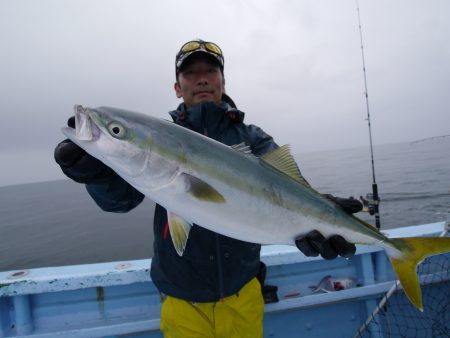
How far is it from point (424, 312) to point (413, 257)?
2258 millimetres

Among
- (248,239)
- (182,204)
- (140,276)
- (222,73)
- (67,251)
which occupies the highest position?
(222,73)

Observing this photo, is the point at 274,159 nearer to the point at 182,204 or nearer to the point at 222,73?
the point at 182,204

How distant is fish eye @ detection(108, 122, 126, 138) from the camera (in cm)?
195

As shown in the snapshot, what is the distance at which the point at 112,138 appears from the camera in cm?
194

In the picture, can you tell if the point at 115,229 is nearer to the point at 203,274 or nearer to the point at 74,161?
the point at 203,274

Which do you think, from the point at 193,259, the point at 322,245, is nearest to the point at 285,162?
the point at 322,245

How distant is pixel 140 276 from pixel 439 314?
4.17 metres

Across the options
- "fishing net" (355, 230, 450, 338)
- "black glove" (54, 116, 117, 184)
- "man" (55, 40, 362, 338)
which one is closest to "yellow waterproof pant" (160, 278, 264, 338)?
"man" (55, 40, 362, 338)

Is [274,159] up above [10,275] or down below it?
above

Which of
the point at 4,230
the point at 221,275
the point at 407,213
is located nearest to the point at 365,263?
the point at 221,275

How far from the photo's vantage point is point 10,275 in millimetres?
3697

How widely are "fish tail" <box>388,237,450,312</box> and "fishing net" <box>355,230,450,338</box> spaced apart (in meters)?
1.38

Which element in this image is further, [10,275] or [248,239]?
[10,275]

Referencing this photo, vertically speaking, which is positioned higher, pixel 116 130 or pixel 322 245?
pixel 116 130
